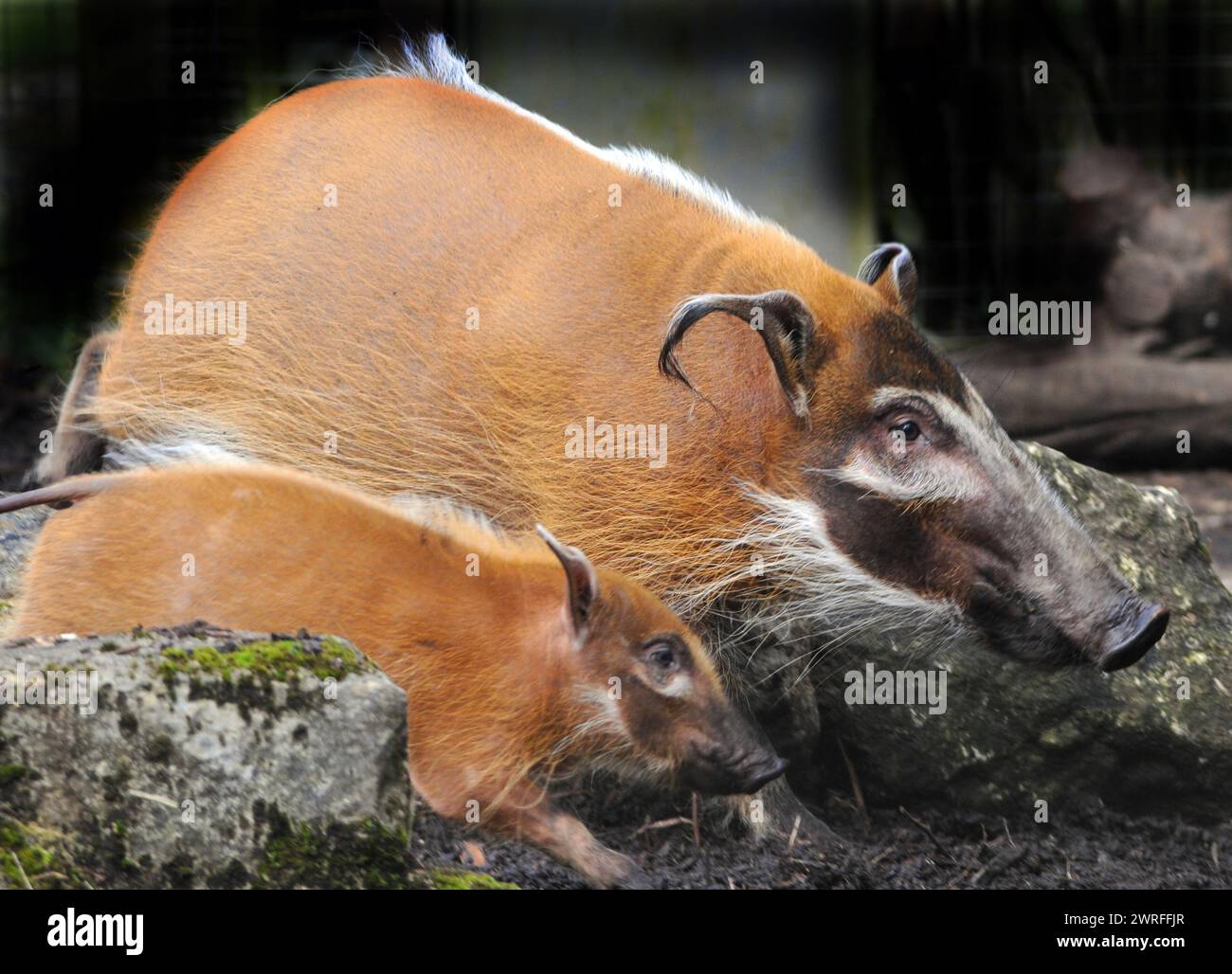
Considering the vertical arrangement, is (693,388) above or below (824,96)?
below

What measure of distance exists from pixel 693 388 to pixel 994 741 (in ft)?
4.46

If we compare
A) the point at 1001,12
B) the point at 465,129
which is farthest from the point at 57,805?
the point at 1001,12

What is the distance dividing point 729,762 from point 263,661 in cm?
127

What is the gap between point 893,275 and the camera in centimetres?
454

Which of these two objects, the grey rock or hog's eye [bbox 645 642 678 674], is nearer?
the grey rock

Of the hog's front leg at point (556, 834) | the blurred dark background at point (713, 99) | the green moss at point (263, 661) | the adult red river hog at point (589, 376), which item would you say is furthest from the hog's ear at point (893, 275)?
the green moss at point (263, 661)

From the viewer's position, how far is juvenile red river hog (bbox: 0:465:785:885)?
4.08 meters

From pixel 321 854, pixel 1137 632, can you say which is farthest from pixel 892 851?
pixel 321 854

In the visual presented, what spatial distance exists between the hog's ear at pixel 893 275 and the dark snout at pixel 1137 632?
1070 mm

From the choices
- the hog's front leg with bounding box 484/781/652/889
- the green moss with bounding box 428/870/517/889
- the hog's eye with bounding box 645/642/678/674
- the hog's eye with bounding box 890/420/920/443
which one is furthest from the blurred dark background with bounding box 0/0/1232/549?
the green moss with bounding box 428/870/517/889

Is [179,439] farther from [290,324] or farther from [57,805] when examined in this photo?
[57,805]

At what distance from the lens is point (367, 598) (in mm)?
4125

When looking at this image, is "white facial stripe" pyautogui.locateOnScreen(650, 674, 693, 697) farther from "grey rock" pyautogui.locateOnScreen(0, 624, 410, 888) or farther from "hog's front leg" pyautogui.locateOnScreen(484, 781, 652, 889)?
"grey rock" pyautogui.locateOnScreen(0, 624, 410, 888)

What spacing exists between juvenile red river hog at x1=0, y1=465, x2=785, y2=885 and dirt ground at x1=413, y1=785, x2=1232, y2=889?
8 cm
